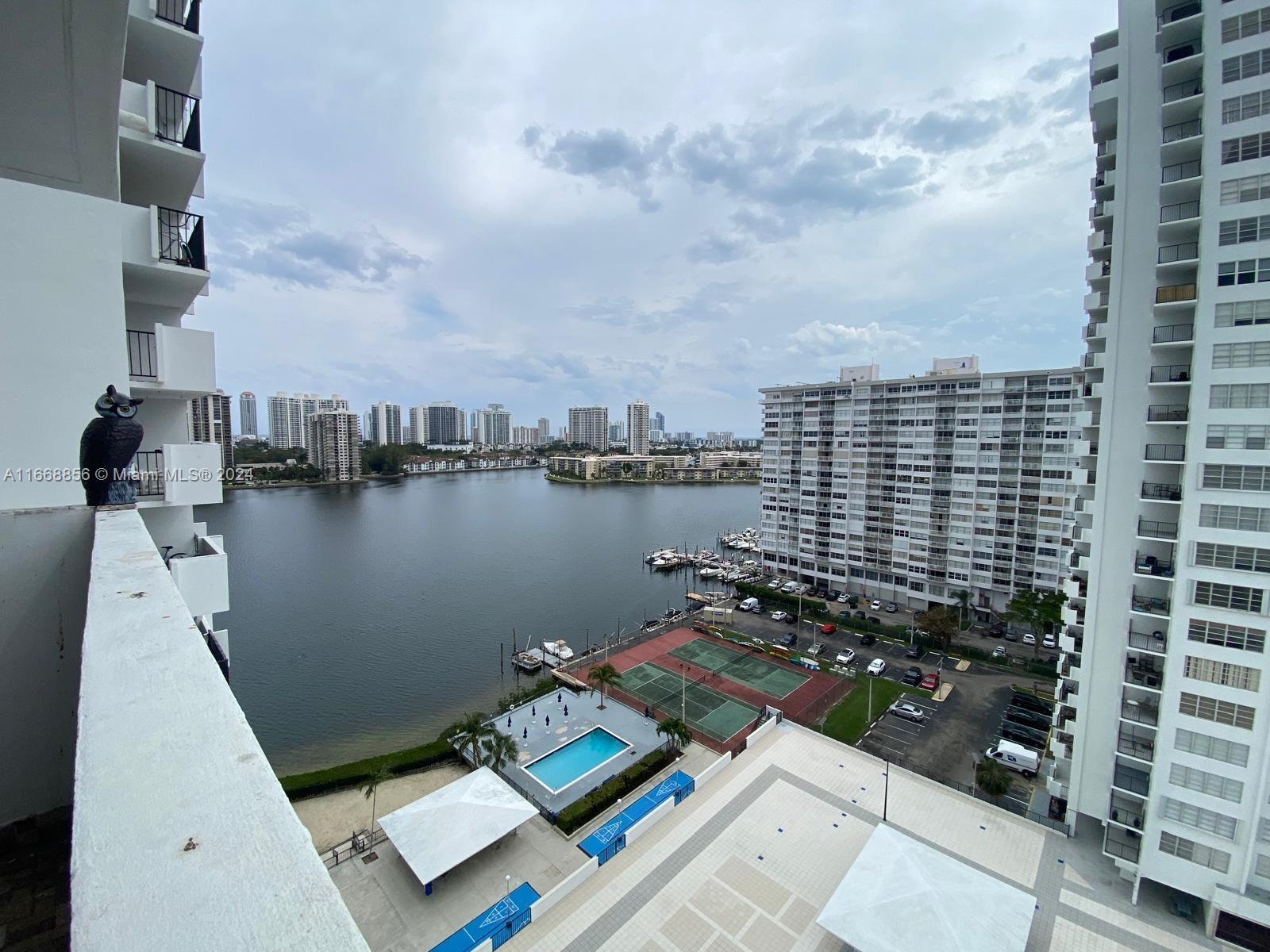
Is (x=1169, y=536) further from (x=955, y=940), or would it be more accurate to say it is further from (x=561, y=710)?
(x=561, y=710)

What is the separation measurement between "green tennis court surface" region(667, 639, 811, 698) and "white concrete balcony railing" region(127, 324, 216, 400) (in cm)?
1642

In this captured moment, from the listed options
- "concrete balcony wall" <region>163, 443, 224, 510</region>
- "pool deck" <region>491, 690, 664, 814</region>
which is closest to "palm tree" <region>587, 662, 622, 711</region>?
"pool deck" <region>491, 690, 664, 814</region>

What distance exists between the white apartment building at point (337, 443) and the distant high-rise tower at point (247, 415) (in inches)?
2927

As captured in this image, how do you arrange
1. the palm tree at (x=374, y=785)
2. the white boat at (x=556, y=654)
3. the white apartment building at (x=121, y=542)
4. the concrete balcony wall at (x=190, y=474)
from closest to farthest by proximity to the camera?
1. the white apartment building at (x=121, y=542)
2. the concrete balcony wall at (x=190, y=474)
3. the palm tree at (x=374, y=785)
4. the white boat at (x=556, y=654)

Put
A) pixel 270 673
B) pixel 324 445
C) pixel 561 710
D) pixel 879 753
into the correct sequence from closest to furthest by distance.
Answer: pixel 879 753 → pixel 561 710 → pixel 270 673 → pixel 324 445

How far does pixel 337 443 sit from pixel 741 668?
71877 mm

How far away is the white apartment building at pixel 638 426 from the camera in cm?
11638

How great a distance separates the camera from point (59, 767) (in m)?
2.82

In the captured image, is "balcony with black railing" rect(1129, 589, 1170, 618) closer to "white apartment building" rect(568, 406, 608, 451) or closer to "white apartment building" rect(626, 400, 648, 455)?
"white apartment building" rect(626, 400, 648, 455)

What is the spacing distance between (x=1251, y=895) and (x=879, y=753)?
6.66 meters

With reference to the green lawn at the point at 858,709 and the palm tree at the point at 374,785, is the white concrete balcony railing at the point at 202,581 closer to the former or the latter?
the palm tree at the point at 374,785

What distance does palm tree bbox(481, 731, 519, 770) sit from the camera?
12625mm

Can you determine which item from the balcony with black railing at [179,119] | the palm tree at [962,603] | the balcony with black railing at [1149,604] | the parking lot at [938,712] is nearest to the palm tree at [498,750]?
the parking lot at [938,712]

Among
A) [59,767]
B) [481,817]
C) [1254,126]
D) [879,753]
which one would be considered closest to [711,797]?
[481,817]
